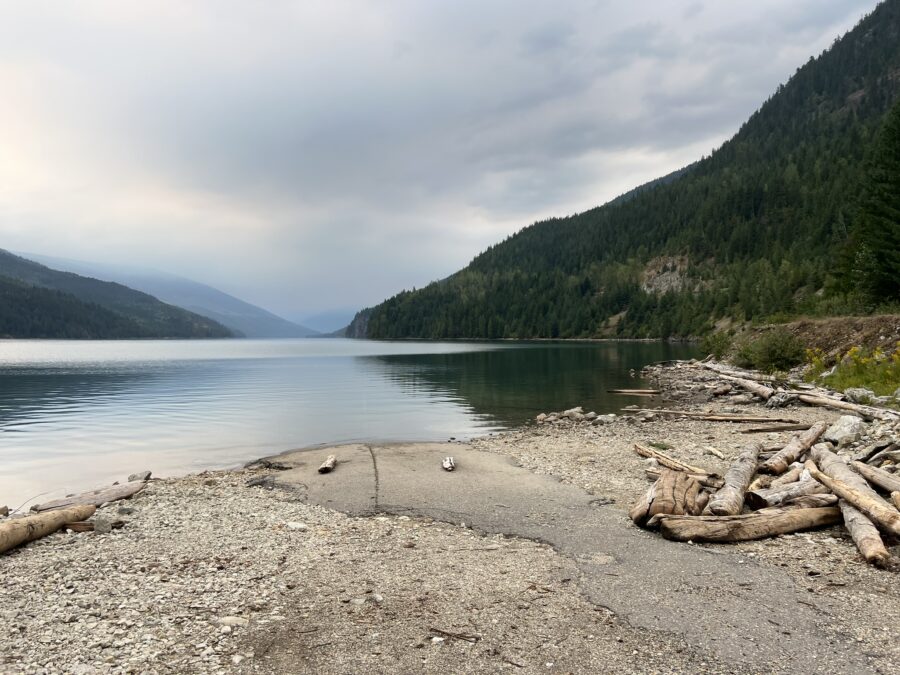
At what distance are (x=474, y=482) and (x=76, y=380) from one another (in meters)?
63.1

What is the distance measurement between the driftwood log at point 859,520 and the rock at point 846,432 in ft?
11.8

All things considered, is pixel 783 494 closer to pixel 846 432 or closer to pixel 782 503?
pixel 782 503

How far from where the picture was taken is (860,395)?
80.2ft

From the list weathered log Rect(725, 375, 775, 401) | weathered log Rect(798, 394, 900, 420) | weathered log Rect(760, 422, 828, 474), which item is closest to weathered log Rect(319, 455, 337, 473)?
weathered log Rect(760, 422, 828, 474)

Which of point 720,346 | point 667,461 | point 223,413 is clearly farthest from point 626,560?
point 720,346

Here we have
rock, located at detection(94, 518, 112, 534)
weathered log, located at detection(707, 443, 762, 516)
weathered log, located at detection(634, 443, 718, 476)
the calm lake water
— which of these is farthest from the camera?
the calm lake water

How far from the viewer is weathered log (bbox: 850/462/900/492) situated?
10.6 m

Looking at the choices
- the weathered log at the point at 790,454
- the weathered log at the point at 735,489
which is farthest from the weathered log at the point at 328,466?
the weathered log at the point at 790,454

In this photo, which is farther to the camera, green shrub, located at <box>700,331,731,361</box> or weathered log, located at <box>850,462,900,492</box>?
green shrub, located at <box>700,331,731,361</box>

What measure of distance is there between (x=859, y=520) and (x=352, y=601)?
888 cm

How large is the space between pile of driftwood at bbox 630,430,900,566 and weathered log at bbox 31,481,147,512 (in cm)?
1398

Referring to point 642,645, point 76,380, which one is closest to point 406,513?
point 642,645

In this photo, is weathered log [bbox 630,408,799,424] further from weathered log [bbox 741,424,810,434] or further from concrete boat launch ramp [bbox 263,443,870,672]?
concrete boat launch ramp [bbox 263,443,870,672]

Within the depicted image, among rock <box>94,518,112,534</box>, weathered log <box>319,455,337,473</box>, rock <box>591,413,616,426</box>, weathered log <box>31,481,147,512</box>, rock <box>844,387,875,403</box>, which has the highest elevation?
rock <box>844,387,875,403</box>
